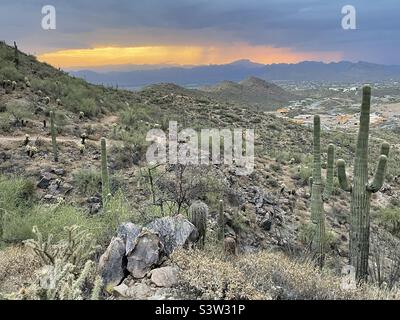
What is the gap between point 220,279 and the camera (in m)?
5.10

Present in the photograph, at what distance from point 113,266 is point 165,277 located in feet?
2.51

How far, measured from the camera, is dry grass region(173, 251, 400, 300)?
4984 millimetres

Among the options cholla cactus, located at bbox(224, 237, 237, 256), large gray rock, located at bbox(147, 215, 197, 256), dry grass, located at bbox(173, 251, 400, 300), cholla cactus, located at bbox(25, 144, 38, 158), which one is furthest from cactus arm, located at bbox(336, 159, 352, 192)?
cholla cactus, located at bbox(25, 144, 38, 158)

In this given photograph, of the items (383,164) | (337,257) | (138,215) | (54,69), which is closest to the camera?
(383,164)

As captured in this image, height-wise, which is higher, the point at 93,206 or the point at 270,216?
the point at 93,206

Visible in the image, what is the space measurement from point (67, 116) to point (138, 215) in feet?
40.4

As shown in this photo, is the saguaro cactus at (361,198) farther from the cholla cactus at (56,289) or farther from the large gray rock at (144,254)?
the cholla cactus at (56,289)

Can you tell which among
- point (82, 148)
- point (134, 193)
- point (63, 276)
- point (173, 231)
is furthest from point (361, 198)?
point (82, 148)

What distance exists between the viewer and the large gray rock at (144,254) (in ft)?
18.7

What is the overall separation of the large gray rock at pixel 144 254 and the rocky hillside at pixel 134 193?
1 centimetres

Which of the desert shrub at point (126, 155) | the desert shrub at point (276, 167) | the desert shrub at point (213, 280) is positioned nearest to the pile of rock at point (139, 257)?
the desert shrub at point (213, 280)

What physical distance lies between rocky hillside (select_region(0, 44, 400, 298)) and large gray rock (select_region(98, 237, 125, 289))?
0.03 m

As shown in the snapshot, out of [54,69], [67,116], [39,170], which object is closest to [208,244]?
[39,170]

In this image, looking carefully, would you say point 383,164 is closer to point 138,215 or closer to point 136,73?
point 138,215
